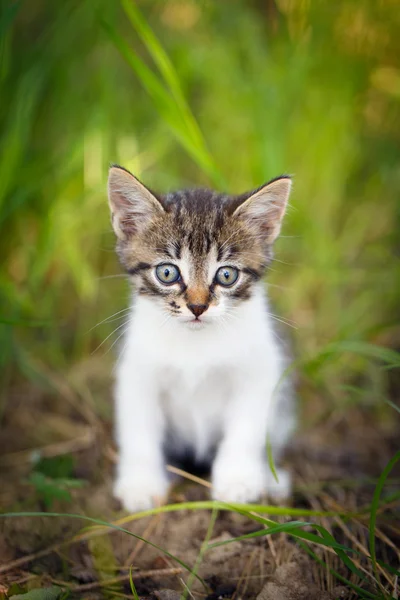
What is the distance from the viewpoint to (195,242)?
1.85 metres

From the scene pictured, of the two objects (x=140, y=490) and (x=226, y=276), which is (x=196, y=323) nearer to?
(x=226, y=276)

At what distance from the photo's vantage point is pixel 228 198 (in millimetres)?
2053

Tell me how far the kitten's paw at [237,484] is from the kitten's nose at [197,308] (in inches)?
24.4

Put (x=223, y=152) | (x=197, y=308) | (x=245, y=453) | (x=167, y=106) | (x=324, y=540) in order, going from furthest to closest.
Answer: (x=223, y=152)
(x=167, y=106)
(x=245, y=453)
(x=197, y=308)
(x=324, y=540)

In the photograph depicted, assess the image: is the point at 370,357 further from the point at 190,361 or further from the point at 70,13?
the point at 70,13

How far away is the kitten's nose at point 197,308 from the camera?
5.79ft

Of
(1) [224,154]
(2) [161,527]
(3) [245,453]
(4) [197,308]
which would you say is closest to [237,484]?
(3) [245,453]

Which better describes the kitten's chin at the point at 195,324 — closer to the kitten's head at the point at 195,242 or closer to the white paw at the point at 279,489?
the kitten's head at the point at 195,242

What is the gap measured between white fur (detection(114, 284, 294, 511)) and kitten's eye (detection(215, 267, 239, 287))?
10 centimetres

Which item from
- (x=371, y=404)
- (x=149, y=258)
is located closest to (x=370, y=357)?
(x=371, y=404)

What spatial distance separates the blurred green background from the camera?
8.63 ft

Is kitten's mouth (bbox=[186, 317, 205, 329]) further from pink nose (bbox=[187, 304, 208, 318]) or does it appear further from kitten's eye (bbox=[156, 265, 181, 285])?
kitten's eye (bbox=[156, 265, 181, 285])

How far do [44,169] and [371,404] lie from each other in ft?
6.91

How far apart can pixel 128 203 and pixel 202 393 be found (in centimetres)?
77
